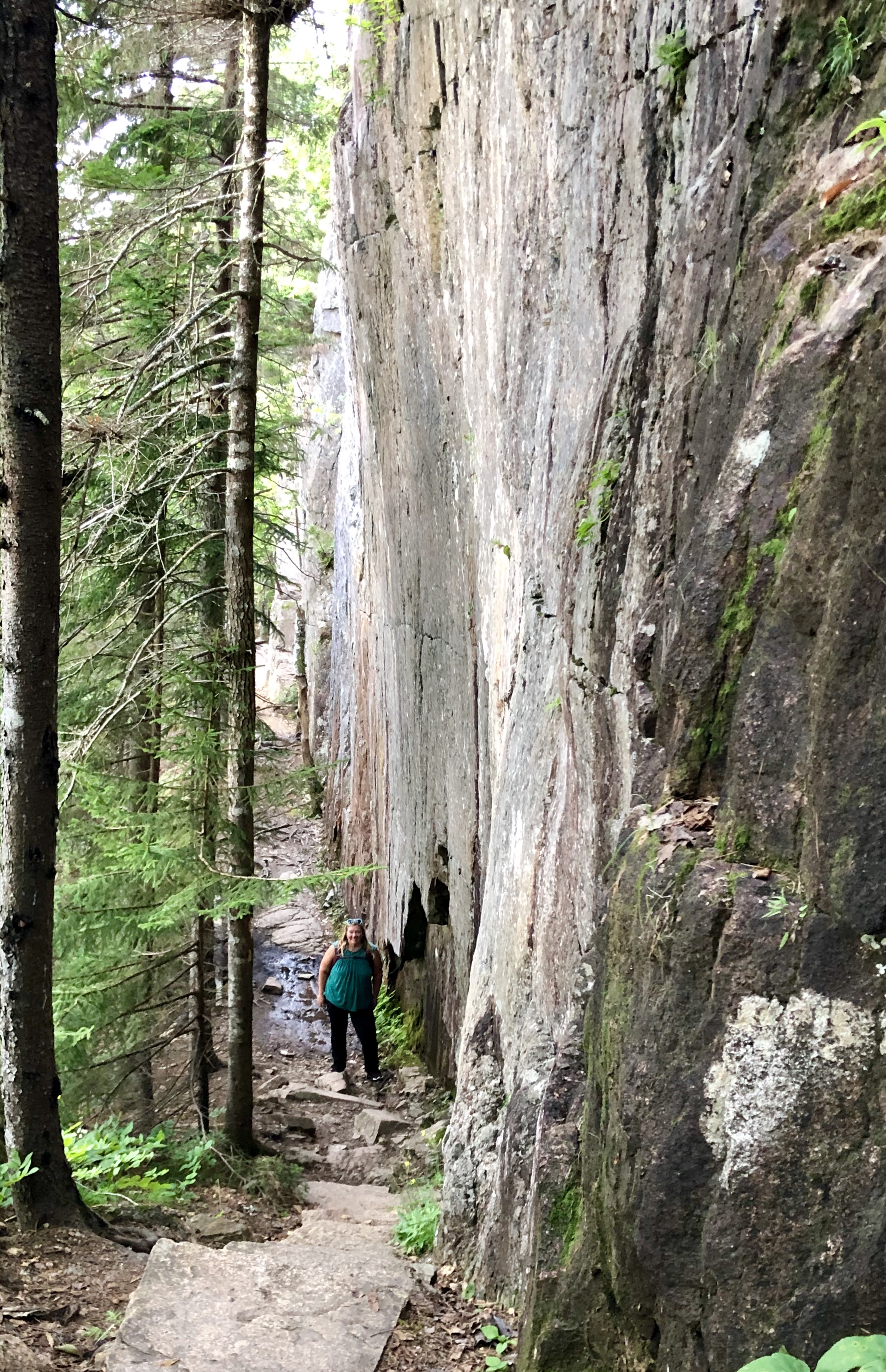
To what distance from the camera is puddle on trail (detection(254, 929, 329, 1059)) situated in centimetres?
1233

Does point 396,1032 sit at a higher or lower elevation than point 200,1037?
lower

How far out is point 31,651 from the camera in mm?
5250

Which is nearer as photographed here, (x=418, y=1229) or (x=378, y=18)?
(x=418, y=1229)

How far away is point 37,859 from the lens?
5.28 m

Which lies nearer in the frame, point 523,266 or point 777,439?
point 777,439

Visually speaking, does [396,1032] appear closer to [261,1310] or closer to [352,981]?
[352,981]

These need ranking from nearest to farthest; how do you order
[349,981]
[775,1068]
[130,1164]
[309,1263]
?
[775,1068], [309,1263], [130,1164], [349,981]

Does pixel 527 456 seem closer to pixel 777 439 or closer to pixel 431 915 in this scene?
pixel 777 439

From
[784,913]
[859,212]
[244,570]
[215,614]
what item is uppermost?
[859,212]

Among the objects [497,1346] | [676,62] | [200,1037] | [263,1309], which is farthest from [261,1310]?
[676,62]

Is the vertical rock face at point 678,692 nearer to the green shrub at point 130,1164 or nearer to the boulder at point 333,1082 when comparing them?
the green shrub at point 130,1164

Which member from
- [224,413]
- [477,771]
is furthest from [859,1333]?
[224,413]

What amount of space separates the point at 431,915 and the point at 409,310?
694 centimetres

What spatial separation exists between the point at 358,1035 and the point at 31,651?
290 inches
